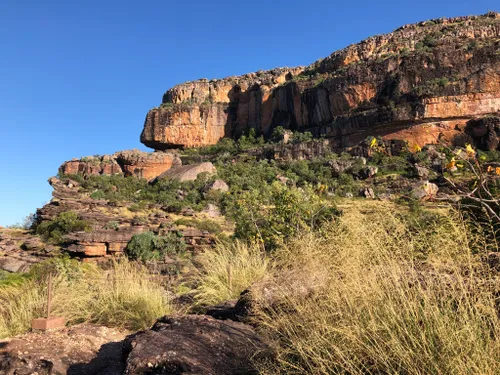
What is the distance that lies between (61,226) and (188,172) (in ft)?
71.6

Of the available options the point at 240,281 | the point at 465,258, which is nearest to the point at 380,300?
the point at 465,258

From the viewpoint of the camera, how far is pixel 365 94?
1863 inches

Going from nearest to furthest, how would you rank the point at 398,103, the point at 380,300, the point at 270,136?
the point at 380,300
the point at 398,103
the point at 270,136

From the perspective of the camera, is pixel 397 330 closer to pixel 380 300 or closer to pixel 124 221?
pixel 380 300

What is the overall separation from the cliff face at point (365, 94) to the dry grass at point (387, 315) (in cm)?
3788

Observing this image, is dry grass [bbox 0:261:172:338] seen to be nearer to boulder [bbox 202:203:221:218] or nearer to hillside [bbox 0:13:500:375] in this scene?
hillside [bbox 0:13:500:375]

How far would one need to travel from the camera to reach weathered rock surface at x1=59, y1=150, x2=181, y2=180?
46.0m

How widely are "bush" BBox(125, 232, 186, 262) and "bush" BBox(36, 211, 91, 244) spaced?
4763 mm

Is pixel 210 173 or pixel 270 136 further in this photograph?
pixel 270 136

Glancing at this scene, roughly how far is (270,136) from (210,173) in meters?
19.1

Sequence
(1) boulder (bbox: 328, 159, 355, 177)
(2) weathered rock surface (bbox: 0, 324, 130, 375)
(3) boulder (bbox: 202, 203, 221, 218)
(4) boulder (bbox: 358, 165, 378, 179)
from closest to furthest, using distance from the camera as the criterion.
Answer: (2) weathered rock surface (bbox: 0, 324, 130, 375) < (3) boulder (bbox: 202, 203, 221, 218) < (4) boulder (bbox: 358, 165, 378, 179) < (1) boulder (bbox: 328, 159, 355, 177)

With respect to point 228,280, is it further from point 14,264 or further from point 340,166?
point 340,166

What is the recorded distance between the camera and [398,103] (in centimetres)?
4356

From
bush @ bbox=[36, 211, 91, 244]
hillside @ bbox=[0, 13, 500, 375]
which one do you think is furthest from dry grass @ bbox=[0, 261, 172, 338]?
bush @ bbox=[36, 211, 91, 244]
